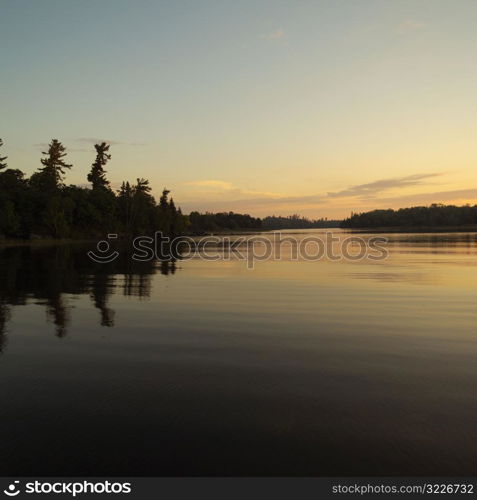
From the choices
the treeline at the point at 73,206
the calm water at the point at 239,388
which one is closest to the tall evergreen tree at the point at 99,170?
the treeline at the point at 73,206

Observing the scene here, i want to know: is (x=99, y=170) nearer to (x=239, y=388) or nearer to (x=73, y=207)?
(x=73, y=207)

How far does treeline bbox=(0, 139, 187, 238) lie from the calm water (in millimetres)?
71424

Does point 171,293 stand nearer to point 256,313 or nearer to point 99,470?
point 256,313

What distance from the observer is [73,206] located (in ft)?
311

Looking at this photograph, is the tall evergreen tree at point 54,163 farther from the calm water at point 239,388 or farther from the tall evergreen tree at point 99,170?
the calm water at point 239,388

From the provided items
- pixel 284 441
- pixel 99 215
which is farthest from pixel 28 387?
pixel 99 215

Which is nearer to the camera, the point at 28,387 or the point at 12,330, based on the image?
the point at 28,387

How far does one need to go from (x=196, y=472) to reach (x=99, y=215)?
360 ft

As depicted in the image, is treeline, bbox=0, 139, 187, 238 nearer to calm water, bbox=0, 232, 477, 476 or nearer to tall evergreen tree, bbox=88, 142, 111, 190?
tall evergreen tree, bbox=88, 142, 111, 190

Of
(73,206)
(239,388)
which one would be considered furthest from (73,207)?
(239,388)

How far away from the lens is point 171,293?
20.5 metres

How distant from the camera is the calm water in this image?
536 centimetres

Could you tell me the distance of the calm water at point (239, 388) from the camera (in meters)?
5.36

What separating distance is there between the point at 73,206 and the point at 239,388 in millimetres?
95086
